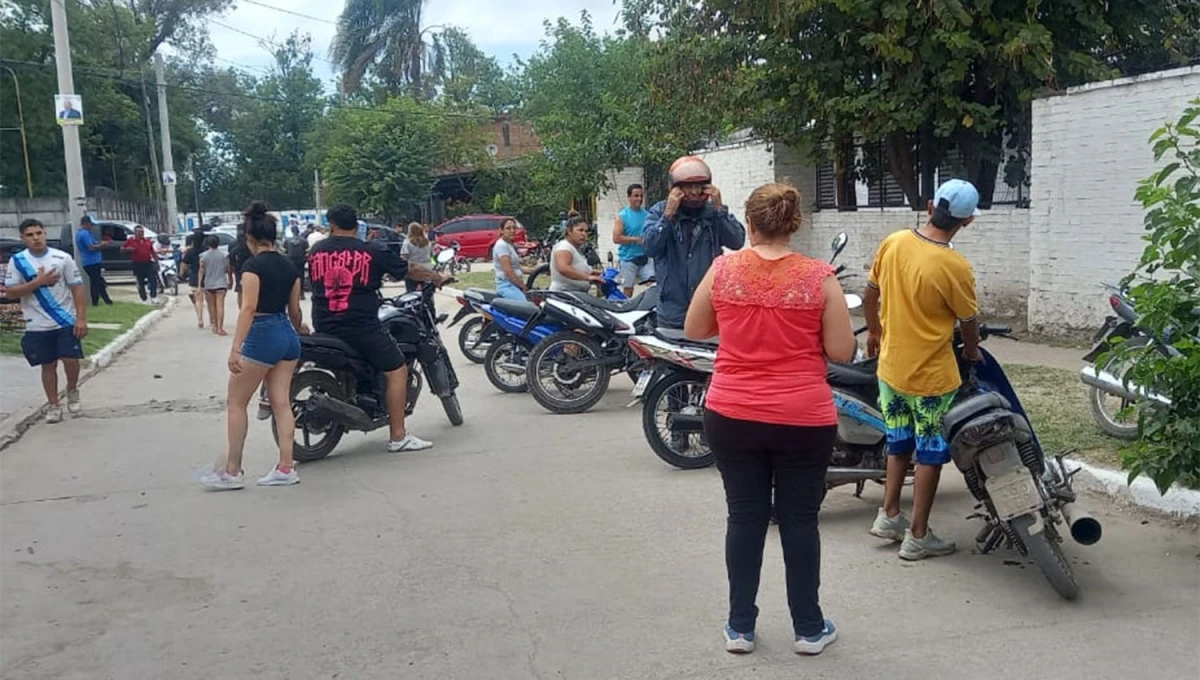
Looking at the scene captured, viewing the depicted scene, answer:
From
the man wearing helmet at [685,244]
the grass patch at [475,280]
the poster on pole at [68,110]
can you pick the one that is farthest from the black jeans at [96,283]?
the man wearing helmet at [685,244]

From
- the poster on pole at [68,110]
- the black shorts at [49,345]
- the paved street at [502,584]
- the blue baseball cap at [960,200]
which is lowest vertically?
the paved street at [502,584]

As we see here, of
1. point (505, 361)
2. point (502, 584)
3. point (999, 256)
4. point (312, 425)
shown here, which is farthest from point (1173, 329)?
point (999, 256)

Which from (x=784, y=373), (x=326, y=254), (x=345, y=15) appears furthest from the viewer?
(x=345, y=15)

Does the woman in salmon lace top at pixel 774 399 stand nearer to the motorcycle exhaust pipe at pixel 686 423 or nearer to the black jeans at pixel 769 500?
the black jeans at pixel 769 500

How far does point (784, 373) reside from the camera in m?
4.17

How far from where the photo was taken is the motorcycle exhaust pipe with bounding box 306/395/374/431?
25.6 ft

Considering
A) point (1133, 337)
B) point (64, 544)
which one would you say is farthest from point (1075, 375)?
point (64, 544)

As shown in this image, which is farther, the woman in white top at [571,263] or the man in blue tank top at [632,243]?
the man in blue tank top at [632,243]

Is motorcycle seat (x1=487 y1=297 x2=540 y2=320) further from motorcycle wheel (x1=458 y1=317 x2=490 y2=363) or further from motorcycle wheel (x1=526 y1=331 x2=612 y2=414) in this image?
motorcycle wheel (x1=458 y1=317 x2=490 y2=363)

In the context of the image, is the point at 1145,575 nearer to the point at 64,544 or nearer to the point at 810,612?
the point at 810,612

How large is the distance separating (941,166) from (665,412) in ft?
28.4

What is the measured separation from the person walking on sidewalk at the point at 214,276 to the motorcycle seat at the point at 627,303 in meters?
9.08

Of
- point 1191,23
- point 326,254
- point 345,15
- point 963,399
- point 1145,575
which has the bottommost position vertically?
point 1145,575

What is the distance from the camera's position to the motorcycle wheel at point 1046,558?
473cm
